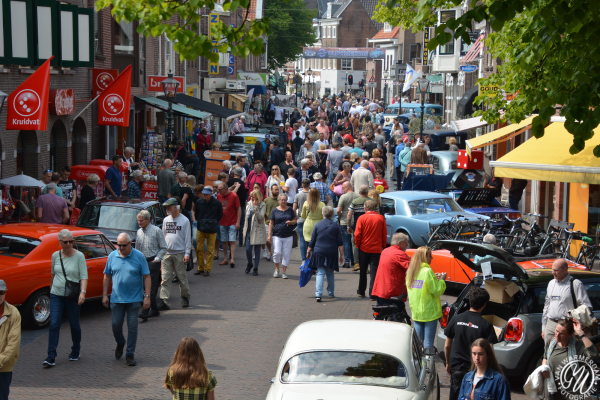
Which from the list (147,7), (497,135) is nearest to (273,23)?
(497,135)

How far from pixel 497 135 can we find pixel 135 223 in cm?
1024

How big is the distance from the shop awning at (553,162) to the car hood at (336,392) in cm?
878

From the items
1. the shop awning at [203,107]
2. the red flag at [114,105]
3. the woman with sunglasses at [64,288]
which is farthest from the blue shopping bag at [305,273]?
the shop awning at [203,107]

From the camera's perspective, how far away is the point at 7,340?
7.07 metres

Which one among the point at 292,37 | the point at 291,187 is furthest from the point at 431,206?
the point at 292,37

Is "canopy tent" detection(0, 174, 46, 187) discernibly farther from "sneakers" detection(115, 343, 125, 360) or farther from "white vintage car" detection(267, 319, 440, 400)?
"white vintage car" detection(267, 319, 440, 400)

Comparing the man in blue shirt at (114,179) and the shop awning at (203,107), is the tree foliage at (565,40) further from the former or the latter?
the shop awning at (203,107)

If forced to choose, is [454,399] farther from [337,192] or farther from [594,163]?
[337,192]

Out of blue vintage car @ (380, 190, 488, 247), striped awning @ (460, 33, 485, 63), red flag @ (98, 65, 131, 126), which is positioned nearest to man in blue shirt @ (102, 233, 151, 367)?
blue vintage car @ (380, 190, 488, 247)

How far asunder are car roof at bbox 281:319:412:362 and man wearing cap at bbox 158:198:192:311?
5.82 m

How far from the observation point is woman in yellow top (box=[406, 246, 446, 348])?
9.19 m

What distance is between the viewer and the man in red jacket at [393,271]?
34.9 feet

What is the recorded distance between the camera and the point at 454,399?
728cm

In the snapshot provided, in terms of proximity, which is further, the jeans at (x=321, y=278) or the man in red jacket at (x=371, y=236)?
the jeans at (x=321, y=278)
